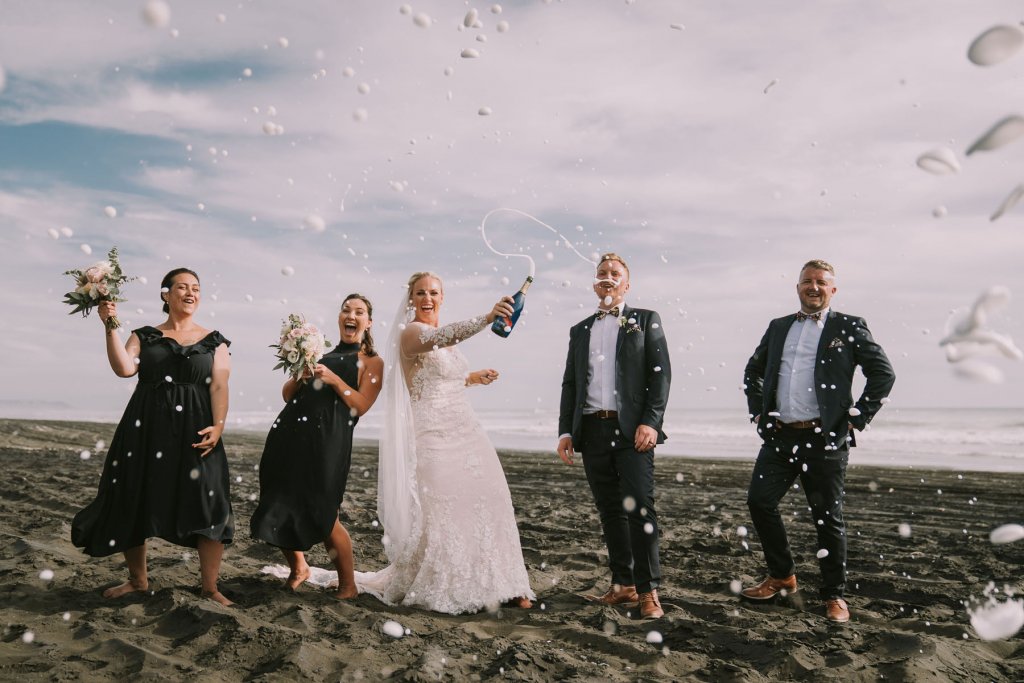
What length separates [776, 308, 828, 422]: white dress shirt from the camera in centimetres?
455

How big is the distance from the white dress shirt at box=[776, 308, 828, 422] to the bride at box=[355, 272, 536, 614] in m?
1.84

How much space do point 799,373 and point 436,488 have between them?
2.37 meters

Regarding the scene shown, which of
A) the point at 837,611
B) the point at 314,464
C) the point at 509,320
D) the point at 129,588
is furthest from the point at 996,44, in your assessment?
the point at 129,588

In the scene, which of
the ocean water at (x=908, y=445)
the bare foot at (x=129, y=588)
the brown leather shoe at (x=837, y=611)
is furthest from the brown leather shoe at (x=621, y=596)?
the ocean water at (x=908, y=445)

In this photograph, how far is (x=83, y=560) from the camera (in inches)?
207

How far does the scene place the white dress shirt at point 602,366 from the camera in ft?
15.2

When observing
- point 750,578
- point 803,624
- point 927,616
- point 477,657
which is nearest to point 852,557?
point 750,578

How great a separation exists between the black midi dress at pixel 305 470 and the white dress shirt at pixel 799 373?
9.02 ft

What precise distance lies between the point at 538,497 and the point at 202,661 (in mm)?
6794

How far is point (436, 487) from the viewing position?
468 cm

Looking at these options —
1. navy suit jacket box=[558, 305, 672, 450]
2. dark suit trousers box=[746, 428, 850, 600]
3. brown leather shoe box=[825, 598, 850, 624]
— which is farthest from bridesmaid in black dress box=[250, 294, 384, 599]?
brown leather shoe box=[825, 598, 850, 624]

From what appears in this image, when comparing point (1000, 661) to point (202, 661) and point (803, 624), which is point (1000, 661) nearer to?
point (803, 624)

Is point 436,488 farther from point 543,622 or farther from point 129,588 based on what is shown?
point 129,588

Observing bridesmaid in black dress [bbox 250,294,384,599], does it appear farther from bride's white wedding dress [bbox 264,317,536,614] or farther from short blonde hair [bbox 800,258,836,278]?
short blonde hair [bbox 800,258,836,278]
